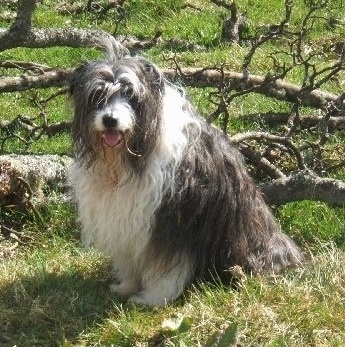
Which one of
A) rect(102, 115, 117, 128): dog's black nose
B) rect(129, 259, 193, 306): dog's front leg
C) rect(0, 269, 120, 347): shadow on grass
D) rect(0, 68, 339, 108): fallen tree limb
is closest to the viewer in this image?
rect(102, 115, 117, 128): dog's black nose

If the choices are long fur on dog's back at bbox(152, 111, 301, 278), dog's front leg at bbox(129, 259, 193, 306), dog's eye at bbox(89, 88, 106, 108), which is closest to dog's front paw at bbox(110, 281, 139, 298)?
dog's front leg at bbox(129, 259, 193, 306)

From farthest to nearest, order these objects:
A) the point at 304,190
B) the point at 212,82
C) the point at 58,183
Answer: the point at 212,82 → the point at 58,183 → the point at 304,190

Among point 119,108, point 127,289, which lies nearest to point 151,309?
point 127,289

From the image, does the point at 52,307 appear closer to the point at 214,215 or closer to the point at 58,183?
the point at 214,215

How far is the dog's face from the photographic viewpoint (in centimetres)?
403

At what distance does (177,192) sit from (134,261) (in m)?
0.47

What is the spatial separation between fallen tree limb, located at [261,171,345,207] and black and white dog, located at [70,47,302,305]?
644mm

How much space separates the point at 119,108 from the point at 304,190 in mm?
1653

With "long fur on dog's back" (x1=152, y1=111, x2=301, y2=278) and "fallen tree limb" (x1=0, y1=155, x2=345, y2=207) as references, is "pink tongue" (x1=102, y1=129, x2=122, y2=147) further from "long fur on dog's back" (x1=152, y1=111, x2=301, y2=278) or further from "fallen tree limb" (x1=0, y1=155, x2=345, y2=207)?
"fallen tree limb" (x1=0, y1=155, x2=345, y2=207)

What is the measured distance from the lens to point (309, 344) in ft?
13.4

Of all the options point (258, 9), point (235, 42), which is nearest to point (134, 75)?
point (235, 42)

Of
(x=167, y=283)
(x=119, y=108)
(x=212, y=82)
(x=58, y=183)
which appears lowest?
(x=167, y=283)

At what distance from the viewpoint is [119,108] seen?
4012 millimetres

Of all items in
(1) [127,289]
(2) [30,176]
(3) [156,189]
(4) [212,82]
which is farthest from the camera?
(4) [212,82]
